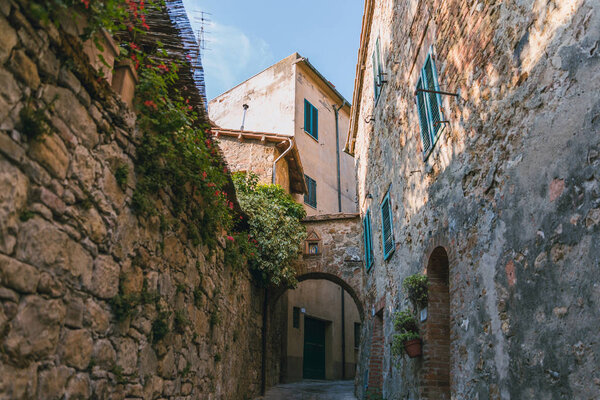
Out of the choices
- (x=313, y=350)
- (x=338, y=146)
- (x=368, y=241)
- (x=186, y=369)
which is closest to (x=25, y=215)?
(x=186, y=369)

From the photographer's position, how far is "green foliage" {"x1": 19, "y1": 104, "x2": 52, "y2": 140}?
235 cm

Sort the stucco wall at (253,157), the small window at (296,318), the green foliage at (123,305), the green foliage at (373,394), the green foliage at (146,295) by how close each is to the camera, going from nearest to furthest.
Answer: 1. the green foliage at (123,305)
2. the green foliage at (146,295)
3. the green foliage at (373,394)
4. the stucco wall at (253,157)
5. the small window at (296,318)

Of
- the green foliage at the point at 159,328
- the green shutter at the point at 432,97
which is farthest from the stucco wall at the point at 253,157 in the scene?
the green foliage at the point at 159,328

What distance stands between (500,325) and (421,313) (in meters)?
2.05

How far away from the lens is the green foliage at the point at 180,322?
4426 millimetres

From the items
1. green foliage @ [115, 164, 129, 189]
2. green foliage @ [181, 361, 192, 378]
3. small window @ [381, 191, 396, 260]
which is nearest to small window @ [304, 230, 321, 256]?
small window @ [381, 191, 396, 260]

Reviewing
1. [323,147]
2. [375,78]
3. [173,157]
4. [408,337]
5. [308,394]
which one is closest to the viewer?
[173,157]

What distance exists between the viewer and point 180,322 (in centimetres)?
447

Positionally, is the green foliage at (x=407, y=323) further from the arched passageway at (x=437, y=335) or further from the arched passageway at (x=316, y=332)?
the arched passageway at (x=316, y=332)

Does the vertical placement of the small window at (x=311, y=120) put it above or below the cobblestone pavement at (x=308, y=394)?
above

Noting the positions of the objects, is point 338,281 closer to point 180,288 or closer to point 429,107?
point 429,107

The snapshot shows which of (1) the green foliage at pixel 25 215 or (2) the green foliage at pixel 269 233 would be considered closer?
(1) the green foliage at pixel 25 215

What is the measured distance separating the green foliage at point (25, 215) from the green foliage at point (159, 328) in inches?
69.6

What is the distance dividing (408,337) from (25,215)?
440cm
